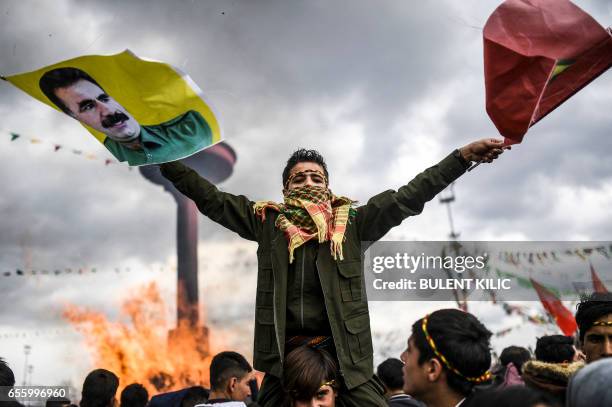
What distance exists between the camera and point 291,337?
349 cm

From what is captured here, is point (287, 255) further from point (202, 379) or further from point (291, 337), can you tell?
point (202, 379)

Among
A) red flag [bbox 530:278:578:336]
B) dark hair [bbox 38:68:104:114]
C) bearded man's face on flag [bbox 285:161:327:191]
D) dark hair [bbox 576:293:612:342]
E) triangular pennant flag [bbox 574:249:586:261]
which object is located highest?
dark hair [bbox 38:68:104:114]

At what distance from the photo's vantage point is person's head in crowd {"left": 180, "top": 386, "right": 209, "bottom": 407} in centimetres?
534

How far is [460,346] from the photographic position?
261 centimetres

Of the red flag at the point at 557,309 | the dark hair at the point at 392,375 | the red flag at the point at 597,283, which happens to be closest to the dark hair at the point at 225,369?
the dark hair at the point at 392,375

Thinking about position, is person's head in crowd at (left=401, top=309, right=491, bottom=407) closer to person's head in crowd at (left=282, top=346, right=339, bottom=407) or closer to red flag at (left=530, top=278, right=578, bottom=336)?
person's head in crowd at (left=282, top=346, right=339, bottom=407)

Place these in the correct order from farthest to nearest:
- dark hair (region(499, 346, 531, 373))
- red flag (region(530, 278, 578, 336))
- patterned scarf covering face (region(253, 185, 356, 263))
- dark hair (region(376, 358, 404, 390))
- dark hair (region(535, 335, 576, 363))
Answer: red flag (region(530, 278, 578, 336))
dark hair (region(499, 346, 531, 373))
dark hair (region(376, 358, 404, 390))
dark hair (region(535, 335, 576, 363))
patterned scarf covering face (region(253, 185, 356, 263))

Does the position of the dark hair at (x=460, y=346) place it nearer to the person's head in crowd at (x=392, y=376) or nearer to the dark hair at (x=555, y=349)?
the dark hair at (x=555, y=349)

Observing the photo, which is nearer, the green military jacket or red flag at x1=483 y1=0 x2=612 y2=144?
red flag at x1=483 y1=0 x2=612 y2=144

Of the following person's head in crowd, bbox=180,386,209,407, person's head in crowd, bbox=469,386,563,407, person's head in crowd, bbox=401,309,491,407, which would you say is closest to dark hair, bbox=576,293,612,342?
person's head in crowd, bbox=401,309,491,407

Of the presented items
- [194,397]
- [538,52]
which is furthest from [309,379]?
[194,397]

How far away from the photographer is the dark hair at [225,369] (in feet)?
15.8

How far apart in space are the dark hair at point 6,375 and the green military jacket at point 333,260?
5.46 feet

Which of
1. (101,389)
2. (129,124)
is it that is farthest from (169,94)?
(101,389)
